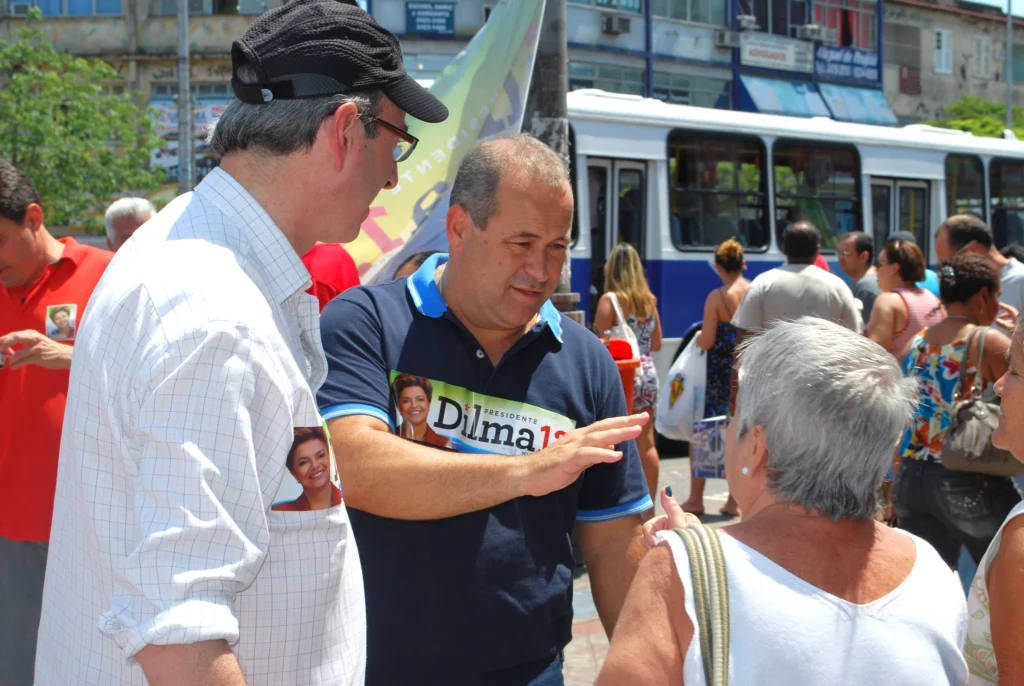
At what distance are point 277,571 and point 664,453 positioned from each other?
31.0 ft

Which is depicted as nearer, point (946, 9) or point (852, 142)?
point (852, 142)

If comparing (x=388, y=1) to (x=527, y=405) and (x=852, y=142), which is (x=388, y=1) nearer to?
(x=852, y=142)

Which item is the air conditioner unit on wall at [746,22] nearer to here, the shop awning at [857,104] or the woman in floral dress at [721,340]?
the shop awning at [857,104]

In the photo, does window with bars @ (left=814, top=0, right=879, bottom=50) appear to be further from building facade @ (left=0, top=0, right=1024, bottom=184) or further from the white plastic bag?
the white plastic bag

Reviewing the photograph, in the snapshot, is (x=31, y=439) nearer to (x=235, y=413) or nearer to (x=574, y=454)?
(x=574, y=454)

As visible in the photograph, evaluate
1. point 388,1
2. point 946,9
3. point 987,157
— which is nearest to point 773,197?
point 987,157

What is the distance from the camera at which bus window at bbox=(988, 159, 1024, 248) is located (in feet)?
46.0

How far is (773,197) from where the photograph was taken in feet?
37.9

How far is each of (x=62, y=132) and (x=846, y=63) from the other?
26706mm

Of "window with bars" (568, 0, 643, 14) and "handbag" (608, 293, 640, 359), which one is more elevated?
"window with bars" (568, 0, 643, 14)

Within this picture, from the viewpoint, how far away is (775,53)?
36.0 meters

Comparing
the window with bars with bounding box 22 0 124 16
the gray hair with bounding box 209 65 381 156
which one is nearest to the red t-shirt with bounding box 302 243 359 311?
the gray hair with bounding box 209 65 381 156

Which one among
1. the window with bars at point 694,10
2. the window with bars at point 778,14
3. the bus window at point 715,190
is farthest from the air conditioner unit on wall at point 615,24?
the bus window at point 715,190

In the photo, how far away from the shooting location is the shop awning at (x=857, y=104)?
37.3 meters
